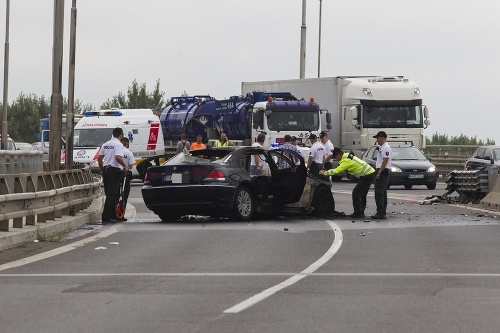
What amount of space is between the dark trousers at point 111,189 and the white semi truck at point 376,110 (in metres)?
23.7

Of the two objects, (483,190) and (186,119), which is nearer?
(483,190)

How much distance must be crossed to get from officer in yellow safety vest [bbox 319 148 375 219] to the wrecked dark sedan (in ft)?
2.09

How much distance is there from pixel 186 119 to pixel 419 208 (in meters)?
24.2

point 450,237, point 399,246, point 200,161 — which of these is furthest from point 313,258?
point 200,161

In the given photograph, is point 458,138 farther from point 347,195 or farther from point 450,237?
point 450,237

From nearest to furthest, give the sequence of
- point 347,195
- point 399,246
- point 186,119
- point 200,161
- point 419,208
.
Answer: point 399,246 → point 200,161 → point 419,208 → point 347,195 → point 186,119

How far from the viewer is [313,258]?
1582cm

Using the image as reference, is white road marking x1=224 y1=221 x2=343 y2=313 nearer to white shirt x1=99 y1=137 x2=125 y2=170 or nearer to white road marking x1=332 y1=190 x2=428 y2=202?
white shirt x1=99 y1=137 x2=125 y2=170

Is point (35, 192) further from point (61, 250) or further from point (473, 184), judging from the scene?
point (473, 184)

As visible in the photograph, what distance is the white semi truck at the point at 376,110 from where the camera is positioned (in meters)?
46.4

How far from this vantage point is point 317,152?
101 ft

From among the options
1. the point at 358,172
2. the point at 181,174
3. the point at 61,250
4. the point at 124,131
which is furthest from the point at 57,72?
the point at 124,131

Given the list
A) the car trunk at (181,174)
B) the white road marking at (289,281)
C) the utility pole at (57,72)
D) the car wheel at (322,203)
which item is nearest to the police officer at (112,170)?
the car trunk at (181,174)

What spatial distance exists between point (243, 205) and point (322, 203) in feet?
6.66
